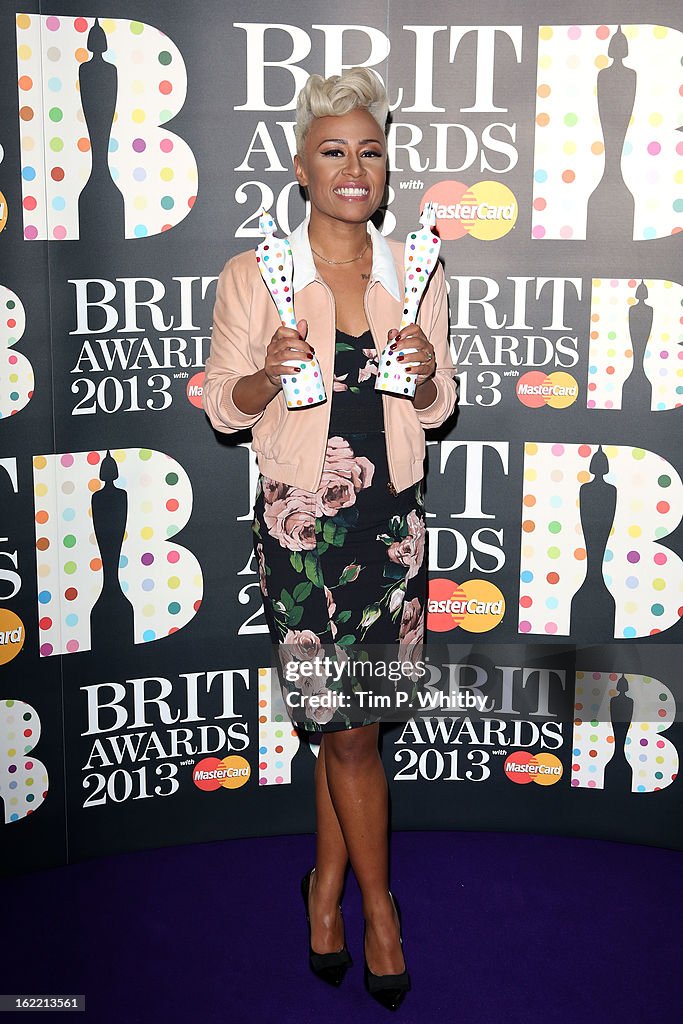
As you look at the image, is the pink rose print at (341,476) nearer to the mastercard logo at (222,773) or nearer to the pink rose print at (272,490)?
the pink rose print at (272,490)

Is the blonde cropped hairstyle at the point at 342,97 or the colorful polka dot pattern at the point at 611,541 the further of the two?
the colorful polka dot pattern at the point at 611,541

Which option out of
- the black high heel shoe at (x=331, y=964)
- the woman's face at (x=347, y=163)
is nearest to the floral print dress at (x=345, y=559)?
the woman's face at (x=347, y=163)

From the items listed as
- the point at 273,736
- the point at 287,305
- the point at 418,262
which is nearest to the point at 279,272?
the point at 287,305

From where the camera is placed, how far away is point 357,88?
2215mm

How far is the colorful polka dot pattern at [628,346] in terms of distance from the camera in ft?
9.44

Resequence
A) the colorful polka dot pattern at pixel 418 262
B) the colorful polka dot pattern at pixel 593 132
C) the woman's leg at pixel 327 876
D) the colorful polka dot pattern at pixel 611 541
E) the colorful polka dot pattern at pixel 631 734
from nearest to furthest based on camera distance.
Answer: the colorful polka dot pattern at pixel 418 262 → the woman's leg at pixel 327 876 → the colorful polka dot pattern at pixel 593 132 → the colorful polka dot pattern at pixel 611 541 → the colorful polka dot pattern at pixel 631 734

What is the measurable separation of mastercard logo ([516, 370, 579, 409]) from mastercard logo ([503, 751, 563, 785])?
960mm

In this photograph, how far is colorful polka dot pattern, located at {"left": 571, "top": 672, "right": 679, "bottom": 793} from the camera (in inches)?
122

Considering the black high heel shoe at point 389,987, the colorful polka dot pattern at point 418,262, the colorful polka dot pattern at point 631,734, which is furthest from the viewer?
the colorful polka dot pattern at point 631,734

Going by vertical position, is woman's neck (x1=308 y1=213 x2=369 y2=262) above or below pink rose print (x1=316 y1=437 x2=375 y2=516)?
above

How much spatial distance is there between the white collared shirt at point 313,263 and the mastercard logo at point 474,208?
513 mm

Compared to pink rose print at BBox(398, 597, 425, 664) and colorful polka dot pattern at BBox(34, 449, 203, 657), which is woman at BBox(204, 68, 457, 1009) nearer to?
pink rose print at BBox(398, 597, 425, 664)

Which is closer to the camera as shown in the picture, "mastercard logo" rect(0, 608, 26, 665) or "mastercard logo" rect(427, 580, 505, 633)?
"mastercard logo" rect(0, 608, 26, 665)

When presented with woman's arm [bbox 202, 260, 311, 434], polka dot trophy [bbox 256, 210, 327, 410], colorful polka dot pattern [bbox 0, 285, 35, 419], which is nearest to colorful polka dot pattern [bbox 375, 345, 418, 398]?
polka dot trophy [bbox 256, 210, 327, 410]
